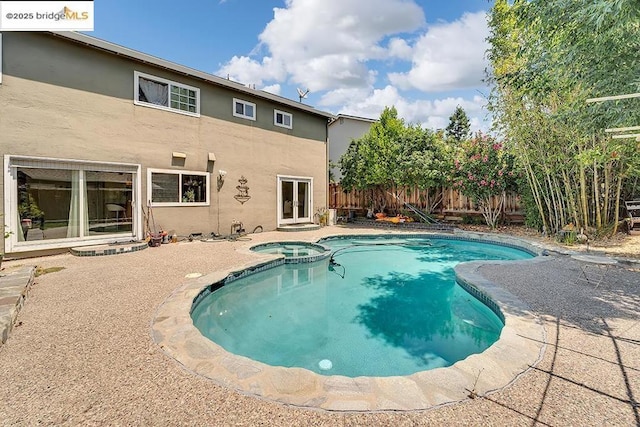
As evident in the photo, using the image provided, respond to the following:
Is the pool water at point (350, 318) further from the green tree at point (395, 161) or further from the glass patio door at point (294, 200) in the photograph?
the green tree at point (395, 161)

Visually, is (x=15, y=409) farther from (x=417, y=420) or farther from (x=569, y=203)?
(x=569, y=203)

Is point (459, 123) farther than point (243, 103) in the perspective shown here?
Yes

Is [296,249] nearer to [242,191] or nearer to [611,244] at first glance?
[242,191]

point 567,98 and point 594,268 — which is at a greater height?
Answer: point 567,98

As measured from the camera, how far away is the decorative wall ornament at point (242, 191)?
11.5 metres

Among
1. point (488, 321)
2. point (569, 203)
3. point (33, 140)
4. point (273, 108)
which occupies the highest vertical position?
point (273, 108)

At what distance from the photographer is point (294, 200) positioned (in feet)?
45.4

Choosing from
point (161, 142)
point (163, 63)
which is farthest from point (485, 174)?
point (163, 63)

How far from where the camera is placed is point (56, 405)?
2.27m

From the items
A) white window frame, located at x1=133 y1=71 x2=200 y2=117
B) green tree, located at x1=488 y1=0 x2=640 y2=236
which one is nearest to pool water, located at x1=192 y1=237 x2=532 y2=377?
green tree, located at x1=488 y1=0 x2=640 y2=236

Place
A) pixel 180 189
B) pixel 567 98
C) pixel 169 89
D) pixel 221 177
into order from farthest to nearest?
pixel 221 177 → pixel 180 189 → pixel 169 89 → pixel 567 98

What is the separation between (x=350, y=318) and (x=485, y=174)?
397 inches

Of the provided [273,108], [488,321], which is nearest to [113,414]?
[488,321]

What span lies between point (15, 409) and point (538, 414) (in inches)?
148
